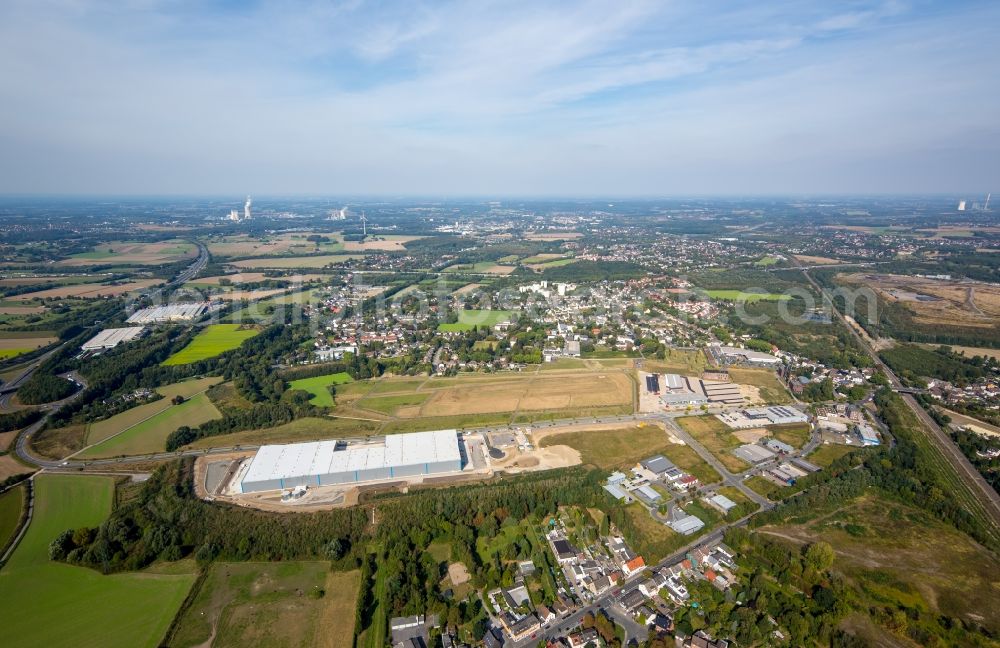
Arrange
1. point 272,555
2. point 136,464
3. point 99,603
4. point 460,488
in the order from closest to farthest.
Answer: point 99,603 < point 272,555 < point 460,488 < point 136,464

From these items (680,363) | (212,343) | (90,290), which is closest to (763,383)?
(680,363)

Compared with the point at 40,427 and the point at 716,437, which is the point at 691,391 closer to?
the point at 716,437

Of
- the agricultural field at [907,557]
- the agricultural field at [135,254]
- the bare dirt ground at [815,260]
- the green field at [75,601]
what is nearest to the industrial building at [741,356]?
the agricultural field at [907,557]

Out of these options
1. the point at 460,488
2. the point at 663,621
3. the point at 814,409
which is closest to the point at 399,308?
the point at 460,488

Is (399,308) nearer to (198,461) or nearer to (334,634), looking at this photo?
(198,461)

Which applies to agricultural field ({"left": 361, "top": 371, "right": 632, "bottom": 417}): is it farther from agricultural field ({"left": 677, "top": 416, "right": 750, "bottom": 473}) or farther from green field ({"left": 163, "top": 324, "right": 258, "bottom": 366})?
green field ({"left": 163, "top": 324, "right": 258, "bottom": 366})

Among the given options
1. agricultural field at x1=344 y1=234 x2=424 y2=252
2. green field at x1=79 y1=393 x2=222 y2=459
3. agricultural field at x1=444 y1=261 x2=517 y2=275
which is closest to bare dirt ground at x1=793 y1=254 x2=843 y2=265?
agricultural field at x1=444 y1=261 x2=517 y2=275

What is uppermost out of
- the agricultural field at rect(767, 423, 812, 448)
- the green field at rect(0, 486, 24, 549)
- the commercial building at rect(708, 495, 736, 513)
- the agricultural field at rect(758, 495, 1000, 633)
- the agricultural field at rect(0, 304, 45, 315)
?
the agricultural field at rect(0, 304, 45, 315)
